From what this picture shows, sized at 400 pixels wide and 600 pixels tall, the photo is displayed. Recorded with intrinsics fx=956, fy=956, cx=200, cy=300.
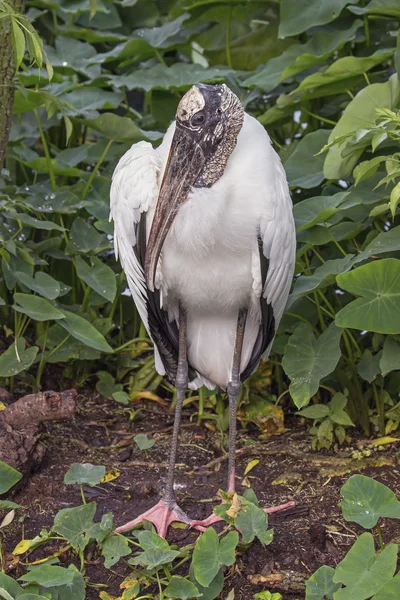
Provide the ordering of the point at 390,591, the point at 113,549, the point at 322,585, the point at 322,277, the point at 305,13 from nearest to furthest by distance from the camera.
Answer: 1. the point at 390,591
2. the point at 322,585
3. the point at 113,549
4. the point at 322,277
5. the point at 305,13

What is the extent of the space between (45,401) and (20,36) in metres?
1.22

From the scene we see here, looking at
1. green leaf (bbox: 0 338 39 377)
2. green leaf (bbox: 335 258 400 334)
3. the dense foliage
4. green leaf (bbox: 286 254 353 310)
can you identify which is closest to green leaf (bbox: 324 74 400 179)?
the dense foliage

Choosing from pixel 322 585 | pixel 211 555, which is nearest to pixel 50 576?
pixel 211 555

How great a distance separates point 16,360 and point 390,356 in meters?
1.38

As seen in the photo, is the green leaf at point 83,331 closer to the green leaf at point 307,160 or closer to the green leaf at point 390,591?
the green leaf at point 307,160

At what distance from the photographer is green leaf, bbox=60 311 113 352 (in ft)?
11.6

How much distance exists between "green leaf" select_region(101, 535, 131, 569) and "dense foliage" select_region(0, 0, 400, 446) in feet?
2.62

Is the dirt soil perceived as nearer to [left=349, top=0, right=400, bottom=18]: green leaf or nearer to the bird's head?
the bird's head

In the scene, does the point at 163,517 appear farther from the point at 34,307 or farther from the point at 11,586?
the point at 34,307

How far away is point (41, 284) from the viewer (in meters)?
3.63

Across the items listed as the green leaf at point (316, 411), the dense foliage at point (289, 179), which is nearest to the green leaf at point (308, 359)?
the dense foliage at point (289, 179)

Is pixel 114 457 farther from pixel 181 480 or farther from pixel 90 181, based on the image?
pixel 90 181

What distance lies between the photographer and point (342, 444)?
3.56m

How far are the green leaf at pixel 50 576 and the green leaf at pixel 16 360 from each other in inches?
46.4
